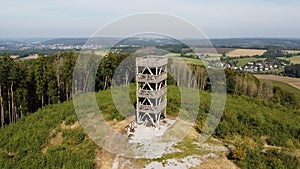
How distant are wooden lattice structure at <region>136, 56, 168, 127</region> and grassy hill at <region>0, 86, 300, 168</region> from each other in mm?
2602

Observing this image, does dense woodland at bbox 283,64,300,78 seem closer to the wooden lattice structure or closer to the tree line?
the tree line

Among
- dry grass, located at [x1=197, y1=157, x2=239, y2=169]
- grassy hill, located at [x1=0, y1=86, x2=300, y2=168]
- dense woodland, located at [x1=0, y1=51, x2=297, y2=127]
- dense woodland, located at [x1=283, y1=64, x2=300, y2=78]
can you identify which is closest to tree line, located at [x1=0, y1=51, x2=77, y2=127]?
dense woodland, located at [x1=0, y1=51, x2=297, y2=127]

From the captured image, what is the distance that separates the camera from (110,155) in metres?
15.0

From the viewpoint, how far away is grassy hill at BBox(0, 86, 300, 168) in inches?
577

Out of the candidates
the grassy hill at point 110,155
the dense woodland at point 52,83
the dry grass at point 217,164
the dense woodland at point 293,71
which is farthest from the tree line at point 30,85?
the dense woodland at point 293,71

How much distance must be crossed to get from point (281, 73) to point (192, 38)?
2862 inches

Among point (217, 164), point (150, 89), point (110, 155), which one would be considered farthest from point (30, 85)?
point (217, 164)

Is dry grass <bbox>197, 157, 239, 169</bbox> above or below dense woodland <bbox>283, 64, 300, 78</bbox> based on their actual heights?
above

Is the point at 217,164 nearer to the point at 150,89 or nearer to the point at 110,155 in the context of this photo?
the point at 110,155

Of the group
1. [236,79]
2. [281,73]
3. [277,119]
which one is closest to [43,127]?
[277,119]

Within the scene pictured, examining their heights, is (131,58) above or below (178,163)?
above

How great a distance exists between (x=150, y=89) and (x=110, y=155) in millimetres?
5533

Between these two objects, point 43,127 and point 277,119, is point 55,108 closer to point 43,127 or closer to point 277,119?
point 43,127

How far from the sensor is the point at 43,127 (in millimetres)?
20375
